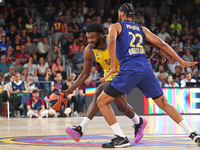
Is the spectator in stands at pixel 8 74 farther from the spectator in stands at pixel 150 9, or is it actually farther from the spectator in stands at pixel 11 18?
the spectator in stands at pixel 150 9

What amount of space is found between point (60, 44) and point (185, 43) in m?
5.99

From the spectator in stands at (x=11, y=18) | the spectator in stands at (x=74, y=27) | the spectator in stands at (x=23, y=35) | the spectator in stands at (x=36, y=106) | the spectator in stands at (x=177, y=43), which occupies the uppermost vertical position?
the spectator in stands at (x=11, y=18)

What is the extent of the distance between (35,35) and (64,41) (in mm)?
1310

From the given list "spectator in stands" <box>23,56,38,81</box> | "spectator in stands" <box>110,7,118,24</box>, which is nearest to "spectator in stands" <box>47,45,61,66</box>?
"spectator in stands" <box>23,56,38,81</box>

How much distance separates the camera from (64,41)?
17.3 meters

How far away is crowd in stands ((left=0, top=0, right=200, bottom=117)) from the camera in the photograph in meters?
13.9

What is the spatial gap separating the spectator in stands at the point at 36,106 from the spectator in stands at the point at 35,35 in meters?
3.96

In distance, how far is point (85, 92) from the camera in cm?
1384

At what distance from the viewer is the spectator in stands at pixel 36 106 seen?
13.1m

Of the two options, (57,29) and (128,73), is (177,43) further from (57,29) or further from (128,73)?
(128,73)

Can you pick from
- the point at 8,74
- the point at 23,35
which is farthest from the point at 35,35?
the point at 8,74

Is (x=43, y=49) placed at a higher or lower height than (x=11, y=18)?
lower

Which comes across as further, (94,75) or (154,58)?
(154,58)

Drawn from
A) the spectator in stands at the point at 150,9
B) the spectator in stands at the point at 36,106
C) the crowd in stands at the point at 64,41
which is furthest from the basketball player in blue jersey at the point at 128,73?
the spectator in stands at the point at 150,9
